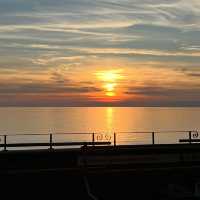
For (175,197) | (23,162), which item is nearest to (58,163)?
(23,162)

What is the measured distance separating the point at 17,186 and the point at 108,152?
14.5ft

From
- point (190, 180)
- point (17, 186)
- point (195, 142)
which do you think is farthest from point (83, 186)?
point (195, 142)

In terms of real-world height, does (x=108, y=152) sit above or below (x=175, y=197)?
above

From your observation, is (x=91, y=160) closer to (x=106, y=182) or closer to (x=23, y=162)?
(x=106, y=182)

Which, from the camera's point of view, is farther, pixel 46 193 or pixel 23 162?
pixel 23 162

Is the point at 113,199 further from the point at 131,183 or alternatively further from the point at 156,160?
the point at 156,160

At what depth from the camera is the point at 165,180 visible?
18.3 metres

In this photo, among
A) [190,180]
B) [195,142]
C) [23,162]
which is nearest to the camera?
[190,180]

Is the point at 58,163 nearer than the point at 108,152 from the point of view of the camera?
No

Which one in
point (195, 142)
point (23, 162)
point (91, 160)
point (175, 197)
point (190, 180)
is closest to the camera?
point (175, 197)

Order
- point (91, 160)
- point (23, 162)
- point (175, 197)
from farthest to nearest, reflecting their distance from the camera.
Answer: point (23, 162)
point (91, 160)
point (175, 197)

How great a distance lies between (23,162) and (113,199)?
20.4 feet

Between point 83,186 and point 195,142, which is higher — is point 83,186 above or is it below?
below

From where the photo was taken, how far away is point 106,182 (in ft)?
60.1
